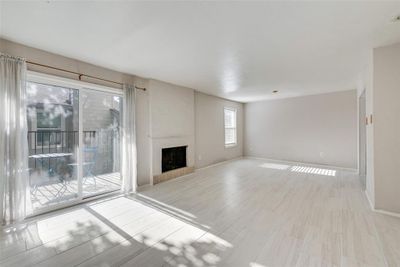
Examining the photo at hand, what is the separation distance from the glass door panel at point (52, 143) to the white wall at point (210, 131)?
3329 mm

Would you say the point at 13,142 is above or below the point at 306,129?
below

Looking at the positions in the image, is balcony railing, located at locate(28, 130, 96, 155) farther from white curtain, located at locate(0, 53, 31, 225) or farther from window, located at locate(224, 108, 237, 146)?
window, located at locate(224, 108, 237, 146)

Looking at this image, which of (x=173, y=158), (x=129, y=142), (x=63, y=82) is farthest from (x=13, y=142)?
(x=173, y=158)

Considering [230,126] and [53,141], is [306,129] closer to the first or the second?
[230,126]

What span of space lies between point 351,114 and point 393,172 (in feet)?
11.6

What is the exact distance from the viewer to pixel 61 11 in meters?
1.88

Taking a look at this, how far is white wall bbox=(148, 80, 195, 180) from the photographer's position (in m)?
4.43

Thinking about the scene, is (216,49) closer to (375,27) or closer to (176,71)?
(176,71)

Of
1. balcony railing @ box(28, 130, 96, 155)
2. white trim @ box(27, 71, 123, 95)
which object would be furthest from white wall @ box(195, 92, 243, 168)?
balcony railing @ box(28, 130, 96, 155)

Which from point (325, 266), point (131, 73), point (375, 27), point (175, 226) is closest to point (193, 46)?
point (131, 73)

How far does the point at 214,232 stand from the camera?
7.57 ft

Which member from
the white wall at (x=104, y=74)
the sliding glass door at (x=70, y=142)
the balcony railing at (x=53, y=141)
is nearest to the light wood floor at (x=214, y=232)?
the sliding glass door at (x=70, y=142)

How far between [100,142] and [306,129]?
6334 millimetres

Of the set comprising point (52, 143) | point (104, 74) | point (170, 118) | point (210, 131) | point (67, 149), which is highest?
point (104, 74)
